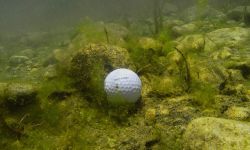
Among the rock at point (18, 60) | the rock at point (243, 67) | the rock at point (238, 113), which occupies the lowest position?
the rock at point (238, 113)

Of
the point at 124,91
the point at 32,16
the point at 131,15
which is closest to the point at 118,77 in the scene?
the point at 124,91

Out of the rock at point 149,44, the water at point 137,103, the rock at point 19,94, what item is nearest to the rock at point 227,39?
the water at point 137,103

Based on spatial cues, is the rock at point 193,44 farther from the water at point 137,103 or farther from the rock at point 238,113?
the rock at point 238,113

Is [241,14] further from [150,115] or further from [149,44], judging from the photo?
[150,115]

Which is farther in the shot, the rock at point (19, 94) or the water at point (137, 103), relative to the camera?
the rock at point (19, 94)

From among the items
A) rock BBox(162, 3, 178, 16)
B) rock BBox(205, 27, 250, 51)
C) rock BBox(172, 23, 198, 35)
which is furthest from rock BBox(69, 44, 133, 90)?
rock BBox(162, 3, 178, 16)

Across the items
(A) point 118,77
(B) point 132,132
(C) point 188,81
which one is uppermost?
(A) point 118,77

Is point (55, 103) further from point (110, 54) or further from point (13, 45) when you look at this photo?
point (13, 45)

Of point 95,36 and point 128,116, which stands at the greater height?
point 95,36
